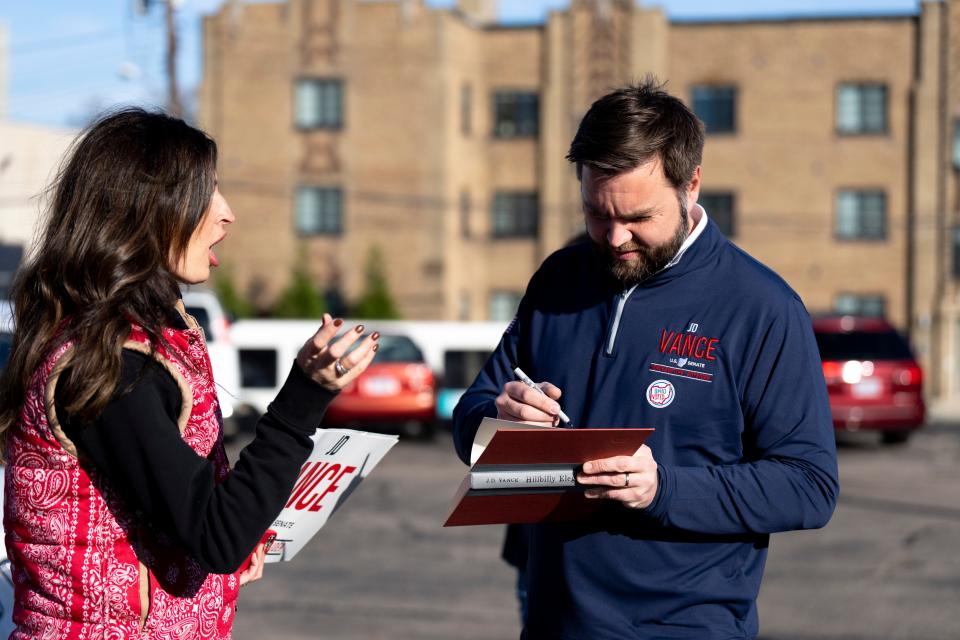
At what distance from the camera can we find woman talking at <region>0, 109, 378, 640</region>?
253cm

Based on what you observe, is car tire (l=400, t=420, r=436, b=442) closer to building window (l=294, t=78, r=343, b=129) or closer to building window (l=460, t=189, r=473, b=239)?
building window (l=460, t=189, r=473, b=239)

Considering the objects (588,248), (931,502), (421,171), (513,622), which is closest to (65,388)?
A: (588,248)

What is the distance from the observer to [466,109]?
37.9m

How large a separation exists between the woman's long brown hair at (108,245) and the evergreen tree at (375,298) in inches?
1266

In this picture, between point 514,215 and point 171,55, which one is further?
point 514,215

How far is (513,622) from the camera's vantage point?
8164 millimetres

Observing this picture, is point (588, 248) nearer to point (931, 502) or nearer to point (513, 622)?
point (513, 622)

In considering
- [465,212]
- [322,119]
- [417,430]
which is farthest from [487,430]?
[465,212]

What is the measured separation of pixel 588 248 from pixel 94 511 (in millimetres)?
1542

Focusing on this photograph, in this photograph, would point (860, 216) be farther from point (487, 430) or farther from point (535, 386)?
point (487, 430)

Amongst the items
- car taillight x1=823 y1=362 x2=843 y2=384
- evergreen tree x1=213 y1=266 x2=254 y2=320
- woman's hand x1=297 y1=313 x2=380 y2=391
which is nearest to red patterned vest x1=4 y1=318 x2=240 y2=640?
woman's hand x1=297 y1=313 x2=380 y2=391

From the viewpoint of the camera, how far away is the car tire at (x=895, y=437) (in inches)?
770

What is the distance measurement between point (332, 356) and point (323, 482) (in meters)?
0.65

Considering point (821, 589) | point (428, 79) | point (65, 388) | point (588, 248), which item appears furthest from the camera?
point (428, 79)
